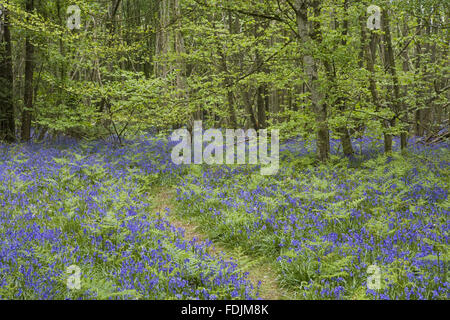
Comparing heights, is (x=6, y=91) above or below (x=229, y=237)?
above

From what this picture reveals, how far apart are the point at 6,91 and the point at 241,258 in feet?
45.1

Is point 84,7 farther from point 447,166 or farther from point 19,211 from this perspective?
point 447,166

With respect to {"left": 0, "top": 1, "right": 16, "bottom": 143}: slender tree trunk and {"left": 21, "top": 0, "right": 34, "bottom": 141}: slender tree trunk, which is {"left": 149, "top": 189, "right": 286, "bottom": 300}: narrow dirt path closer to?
{"left": 21, "top": 0, "right": 34, "bottom": 141}: slender tree trunk

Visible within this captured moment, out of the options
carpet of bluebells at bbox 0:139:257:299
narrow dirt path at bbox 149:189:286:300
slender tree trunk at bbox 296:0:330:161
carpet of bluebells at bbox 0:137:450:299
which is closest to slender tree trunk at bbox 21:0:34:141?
carpet of bluebells at bbox 0:137:450:299

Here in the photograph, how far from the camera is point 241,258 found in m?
5.02

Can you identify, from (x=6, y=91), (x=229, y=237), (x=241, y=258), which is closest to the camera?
(x=241, y=258)

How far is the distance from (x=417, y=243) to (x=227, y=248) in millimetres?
2939

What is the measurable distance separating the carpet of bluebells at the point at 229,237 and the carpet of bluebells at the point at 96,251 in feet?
0.07

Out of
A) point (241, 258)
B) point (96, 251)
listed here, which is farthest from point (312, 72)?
point (96, 251)

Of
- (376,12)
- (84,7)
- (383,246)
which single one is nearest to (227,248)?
(383,246)

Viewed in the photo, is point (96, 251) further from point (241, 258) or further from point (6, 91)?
point (6, 91)

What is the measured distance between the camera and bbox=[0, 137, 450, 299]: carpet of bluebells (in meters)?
4.02

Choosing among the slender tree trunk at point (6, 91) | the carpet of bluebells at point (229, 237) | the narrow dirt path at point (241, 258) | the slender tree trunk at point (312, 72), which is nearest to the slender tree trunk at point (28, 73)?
the slender tree trunk at point (6, 91)

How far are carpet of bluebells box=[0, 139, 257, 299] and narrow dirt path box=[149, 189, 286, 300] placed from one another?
1.05 ft
